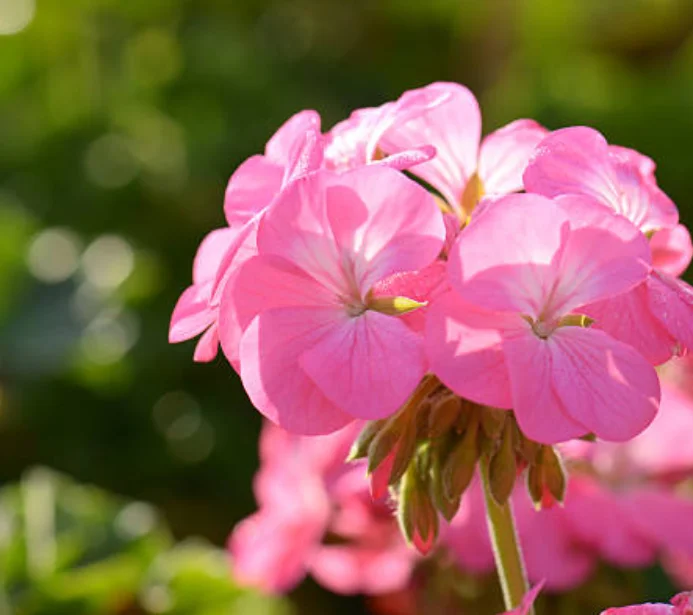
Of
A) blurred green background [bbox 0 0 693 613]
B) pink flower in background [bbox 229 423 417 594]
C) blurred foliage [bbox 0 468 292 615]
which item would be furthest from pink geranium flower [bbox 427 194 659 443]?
blurred green background [bbox 0 0 693 613]

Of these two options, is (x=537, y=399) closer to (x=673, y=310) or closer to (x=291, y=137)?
(x=673, y=310)

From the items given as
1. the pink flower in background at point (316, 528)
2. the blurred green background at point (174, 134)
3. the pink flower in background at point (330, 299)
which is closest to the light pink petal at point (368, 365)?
the pink flower in background at point (330, 299)

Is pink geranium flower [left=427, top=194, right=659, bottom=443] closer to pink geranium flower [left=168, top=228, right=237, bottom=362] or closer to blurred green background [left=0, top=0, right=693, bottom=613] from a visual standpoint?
pink geranium flower [left=168, top=228, right=237, bottom=362]

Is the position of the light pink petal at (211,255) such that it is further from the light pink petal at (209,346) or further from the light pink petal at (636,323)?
the light pink petal at (636,323)

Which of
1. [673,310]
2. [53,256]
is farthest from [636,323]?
[53,256]

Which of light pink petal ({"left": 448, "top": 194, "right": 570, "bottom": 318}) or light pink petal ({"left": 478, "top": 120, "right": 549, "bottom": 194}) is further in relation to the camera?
light pink petal ({"left": 478, "top": 120, "right": 549, "bottom": 194})

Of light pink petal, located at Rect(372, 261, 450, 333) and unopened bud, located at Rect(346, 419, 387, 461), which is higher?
light pink petal, located at Rect(372, 261, 450, 333)
